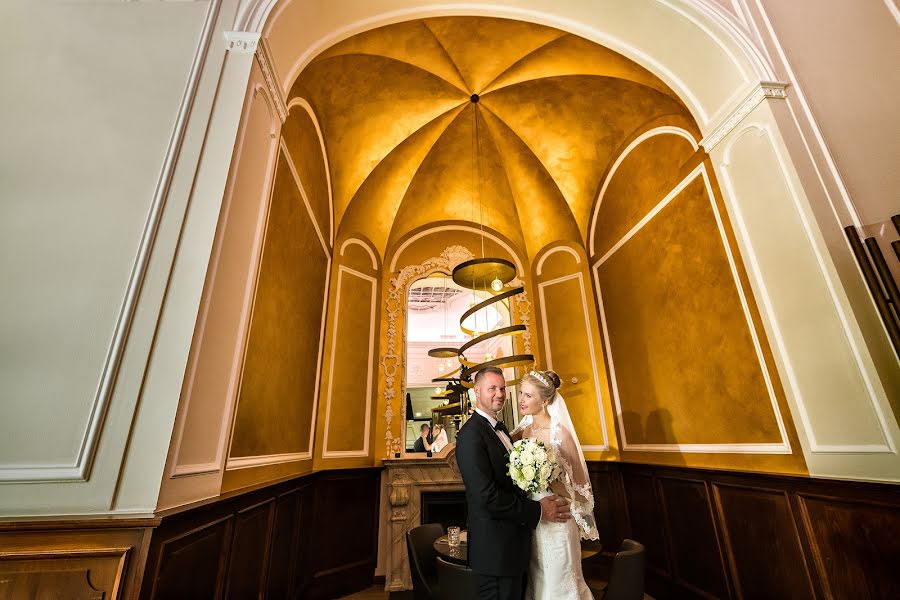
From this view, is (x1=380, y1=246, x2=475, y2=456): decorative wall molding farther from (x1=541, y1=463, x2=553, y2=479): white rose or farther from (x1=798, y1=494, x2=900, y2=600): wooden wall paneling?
(x1=798, y1=494, x2=900, y2=600): wooden wall paneling

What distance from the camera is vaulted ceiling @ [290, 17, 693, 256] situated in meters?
3.98

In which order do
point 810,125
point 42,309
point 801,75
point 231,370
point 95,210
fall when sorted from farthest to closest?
point 801,75
point 810,125
point 231,370
point 95,210
point 42,309

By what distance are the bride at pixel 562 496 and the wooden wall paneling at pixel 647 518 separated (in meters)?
2.07

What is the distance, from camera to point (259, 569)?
8.96 feet

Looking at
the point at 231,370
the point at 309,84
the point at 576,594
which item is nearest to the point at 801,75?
the point at 576,594

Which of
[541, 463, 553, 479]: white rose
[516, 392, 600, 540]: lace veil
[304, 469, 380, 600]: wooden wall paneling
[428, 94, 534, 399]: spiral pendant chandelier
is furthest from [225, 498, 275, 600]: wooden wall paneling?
[428, 94, 534, 399]: spiral pendant chandelier

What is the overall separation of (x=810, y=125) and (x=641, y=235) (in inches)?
76.2

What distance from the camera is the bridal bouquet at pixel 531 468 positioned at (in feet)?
6.00

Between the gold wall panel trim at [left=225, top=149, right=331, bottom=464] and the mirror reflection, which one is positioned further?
the mirror reflection

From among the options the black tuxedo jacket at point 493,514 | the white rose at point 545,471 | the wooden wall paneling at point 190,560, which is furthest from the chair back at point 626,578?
the wooden wall paneling at point 190,560

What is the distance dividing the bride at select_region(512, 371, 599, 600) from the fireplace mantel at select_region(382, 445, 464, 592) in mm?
2204

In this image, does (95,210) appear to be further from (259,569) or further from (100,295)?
(259,569)

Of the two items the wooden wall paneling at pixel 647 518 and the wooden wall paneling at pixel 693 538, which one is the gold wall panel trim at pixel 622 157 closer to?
the wooden wall paneling at pixel 647 518

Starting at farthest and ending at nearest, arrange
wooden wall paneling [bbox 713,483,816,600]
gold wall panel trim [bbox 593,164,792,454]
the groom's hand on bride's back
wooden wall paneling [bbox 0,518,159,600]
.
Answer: gold wall panel trim [bbox 593,164,792,454] → wooden wall paneling [bbox 713,483,816,600] → the groom's hand on bride's back → wooden wall paneling [bbox 0,518,159,600]
